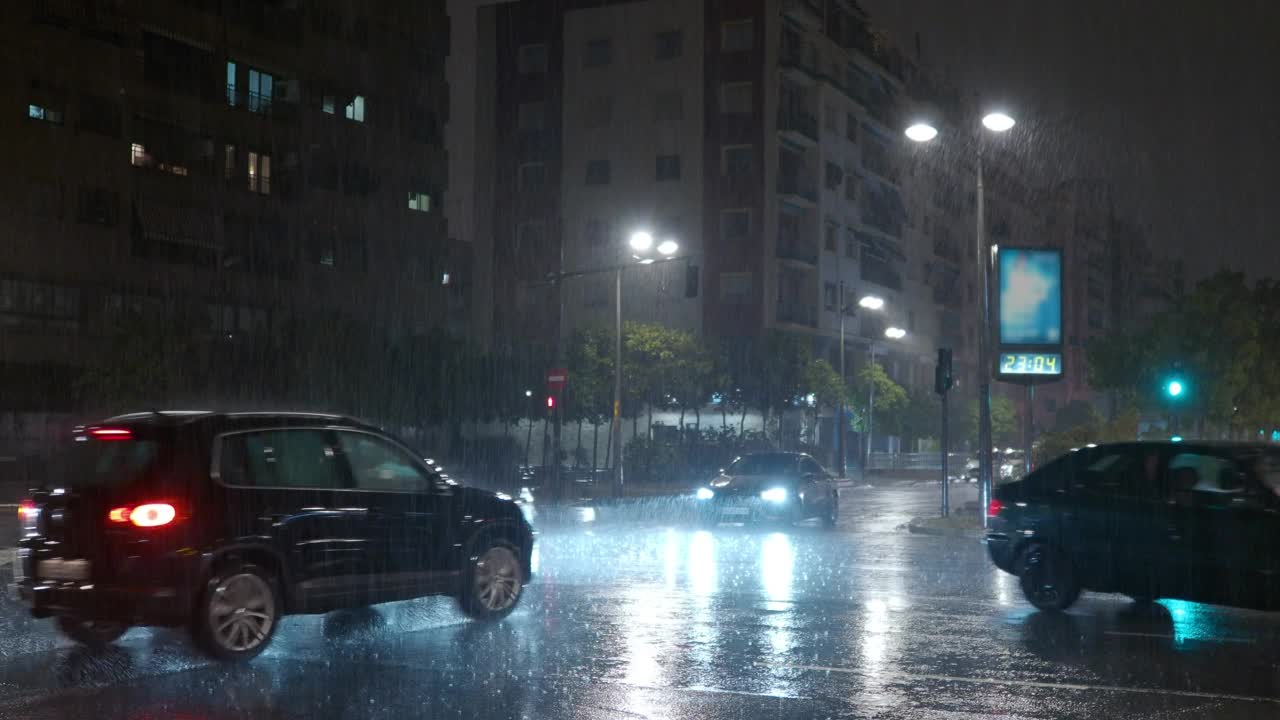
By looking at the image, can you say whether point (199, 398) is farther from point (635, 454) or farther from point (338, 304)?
point (635, 454)

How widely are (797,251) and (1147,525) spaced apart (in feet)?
201

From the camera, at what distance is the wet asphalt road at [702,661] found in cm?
793

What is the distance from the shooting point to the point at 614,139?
73000mm

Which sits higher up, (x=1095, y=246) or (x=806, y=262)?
(x=1095, y=246)

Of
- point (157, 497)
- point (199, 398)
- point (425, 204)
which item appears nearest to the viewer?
point (157, 497)

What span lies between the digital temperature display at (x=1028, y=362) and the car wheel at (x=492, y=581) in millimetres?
15718

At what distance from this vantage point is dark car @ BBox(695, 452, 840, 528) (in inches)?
1068

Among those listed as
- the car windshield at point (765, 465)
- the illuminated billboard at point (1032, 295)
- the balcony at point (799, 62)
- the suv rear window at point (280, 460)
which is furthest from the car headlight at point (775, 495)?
the balcony at point (799, 62)

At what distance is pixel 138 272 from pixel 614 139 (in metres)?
29.1

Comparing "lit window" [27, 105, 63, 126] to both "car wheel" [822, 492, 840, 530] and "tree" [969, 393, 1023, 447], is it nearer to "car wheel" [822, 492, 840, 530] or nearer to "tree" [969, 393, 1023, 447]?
"car wheel" [822, 492, 840, 530]

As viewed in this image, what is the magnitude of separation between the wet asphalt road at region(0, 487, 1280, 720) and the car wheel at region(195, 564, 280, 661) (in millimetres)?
160

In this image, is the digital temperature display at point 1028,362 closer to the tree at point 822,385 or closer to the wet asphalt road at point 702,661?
the wet asphalt road at point 702,661

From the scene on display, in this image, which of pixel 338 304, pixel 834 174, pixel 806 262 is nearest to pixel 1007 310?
pixel 338 304

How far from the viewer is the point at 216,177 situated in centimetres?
5434
